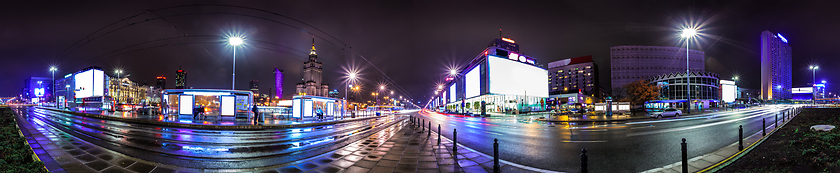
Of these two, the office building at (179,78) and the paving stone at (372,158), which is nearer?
the paving stone at (372,158)

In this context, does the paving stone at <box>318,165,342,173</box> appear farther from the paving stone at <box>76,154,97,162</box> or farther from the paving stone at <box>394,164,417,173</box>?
the paving stone at <box>76,154,97,162</box>

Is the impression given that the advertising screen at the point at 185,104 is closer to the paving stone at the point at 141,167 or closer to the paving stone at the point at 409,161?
the paving stone at the point at 141,167

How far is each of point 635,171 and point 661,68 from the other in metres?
155

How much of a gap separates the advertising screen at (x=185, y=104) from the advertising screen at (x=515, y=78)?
200 feet

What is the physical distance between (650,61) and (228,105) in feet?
510

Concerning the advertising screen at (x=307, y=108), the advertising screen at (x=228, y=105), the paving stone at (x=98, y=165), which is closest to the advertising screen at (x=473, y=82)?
the advertising screen at (x=307, y=108)

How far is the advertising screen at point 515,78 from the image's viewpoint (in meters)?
73.9

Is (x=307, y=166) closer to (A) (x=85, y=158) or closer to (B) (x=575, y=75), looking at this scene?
(A) (x=85, y=158)

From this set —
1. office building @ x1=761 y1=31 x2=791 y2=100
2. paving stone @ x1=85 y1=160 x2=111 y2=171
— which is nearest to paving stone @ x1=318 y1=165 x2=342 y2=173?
paving stone @ x1=85 y1=160 x2=111 y2=171

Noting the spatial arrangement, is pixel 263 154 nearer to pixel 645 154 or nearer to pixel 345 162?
pixel 345 162

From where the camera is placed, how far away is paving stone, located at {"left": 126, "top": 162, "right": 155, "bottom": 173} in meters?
6.31

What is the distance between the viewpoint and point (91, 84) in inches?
2042

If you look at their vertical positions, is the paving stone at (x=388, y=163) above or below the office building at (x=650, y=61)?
below

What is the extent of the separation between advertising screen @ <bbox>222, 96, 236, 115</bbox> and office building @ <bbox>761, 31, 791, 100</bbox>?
19620 cm
